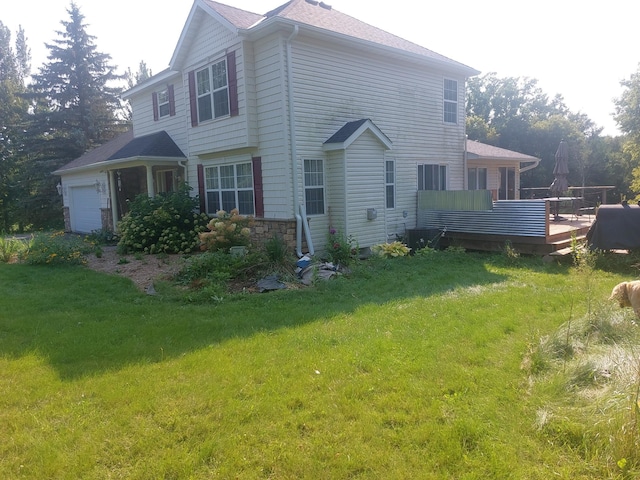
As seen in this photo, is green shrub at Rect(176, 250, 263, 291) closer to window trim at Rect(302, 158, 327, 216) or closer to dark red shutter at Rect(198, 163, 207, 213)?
window trim at Rect(302, 158, 327, 216)

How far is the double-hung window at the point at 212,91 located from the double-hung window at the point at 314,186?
2.64 meters

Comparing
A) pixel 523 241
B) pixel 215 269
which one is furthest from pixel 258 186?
pixel 523 241

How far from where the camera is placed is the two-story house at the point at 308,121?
1026cm

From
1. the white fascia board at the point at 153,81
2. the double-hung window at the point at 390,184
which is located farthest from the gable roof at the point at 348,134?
the white fascia board at the point at 153,81

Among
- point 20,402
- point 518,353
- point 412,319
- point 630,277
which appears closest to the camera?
point 20,402

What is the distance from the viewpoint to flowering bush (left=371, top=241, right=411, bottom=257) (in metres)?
10.7

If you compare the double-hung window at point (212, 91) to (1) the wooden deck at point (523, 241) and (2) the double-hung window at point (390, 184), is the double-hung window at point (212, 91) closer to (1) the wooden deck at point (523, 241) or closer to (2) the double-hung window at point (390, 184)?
(2) the double-hung window at point (390, 184)

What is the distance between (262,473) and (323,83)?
9.65m

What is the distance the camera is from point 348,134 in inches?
415

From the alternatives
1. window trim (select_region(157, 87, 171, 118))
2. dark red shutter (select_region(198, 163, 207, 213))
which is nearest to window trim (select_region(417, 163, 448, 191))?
dark red shutter (select_region(198, 163, 207, 213))

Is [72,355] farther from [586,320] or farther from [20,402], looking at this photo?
[586,320]

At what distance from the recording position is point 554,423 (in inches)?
119

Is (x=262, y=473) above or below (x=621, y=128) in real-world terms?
below

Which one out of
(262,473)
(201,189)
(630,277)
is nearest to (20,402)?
(262,473)
